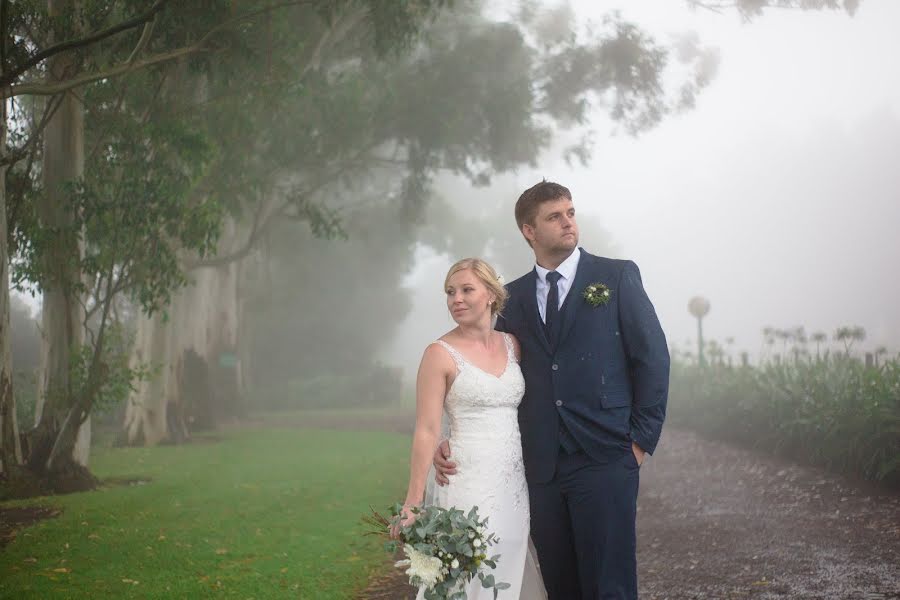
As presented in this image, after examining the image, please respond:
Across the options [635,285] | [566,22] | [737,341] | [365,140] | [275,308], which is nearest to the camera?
[635,285]

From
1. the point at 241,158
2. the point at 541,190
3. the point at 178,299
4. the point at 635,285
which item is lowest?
the point at 635,285

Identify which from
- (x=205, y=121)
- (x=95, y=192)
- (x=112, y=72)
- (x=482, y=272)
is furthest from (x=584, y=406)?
(x=205, y=121)

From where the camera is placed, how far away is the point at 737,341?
53.6 feet

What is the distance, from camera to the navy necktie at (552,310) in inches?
140

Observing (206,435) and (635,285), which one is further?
(206,435)

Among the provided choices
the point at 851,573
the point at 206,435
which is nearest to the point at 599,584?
the point at 851,573

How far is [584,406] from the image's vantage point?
3355 mm

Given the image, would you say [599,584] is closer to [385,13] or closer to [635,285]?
[635,285]

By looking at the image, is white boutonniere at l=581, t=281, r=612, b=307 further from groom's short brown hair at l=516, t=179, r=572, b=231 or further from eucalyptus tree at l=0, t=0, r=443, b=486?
eucalyptus tree at l=0, t=0, r=443, b=486

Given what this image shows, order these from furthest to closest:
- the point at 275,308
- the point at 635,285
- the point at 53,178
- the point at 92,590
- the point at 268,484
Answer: the point at 275,308 < the point at 268,484 < the point at 53,178 < the point at 92,590 < the point at 635,285

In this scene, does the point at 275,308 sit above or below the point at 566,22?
below

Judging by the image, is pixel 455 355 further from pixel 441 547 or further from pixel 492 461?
pixel 441 547

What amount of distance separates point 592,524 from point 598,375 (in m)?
0.57

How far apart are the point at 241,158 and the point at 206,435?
251 inches
